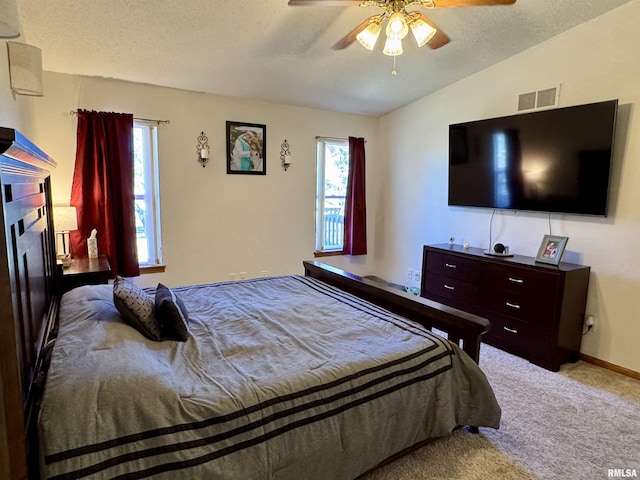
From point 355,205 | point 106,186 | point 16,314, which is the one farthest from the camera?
point 355,205

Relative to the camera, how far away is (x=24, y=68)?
224 centimetres

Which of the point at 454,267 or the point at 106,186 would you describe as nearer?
the point at 106,186

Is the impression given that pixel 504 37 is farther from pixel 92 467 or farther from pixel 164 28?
pixel 92 467

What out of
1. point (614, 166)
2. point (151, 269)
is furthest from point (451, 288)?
point (151, 269)

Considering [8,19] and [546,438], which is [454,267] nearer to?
[546,438]

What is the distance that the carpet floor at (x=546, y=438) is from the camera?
1.83 m

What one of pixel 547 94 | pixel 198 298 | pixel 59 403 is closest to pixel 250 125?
pixel 198 298

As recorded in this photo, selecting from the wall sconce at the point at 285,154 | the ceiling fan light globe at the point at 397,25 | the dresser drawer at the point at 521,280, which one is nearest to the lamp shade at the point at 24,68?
the ceiling fan light globe at the point at 397,25

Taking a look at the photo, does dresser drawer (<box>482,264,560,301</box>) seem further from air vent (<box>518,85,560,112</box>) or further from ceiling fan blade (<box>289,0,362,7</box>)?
ceiling fan blade (<box>289,0,362,7</box>)

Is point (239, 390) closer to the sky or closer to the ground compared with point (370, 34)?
closer to the ground

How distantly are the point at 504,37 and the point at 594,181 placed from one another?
1455 millimetres

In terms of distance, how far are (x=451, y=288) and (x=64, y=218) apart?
3657mm

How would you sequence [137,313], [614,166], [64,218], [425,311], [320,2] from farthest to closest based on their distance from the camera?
[64,218], [614,166], [425,311], [320,2], [137,313]

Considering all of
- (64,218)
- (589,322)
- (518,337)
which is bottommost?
(518,337)
